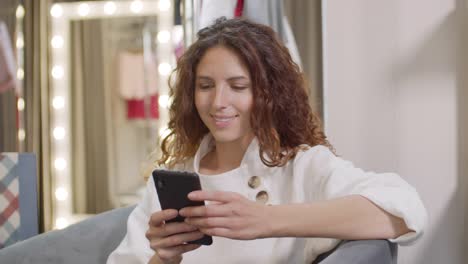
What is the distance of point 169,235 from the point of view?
857 mm

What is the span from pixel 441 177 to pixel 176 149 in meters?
0.91

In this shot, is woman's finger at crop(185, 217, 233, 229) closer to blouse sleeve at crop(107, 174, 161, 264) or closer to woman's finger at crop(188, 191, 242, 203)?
woman's finger at crop(188, 191, 242, 203)

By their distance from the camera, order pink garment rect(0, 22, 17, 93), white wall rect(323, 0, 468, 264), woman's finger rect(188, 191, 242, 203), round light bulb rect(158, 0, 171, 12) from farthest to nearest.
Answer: round light bulb rect(158, 0, 171, 12) < pink garment rect(0, 22, 17, 93) < white wall rect(323, 0, 468, 264) < woman's finger rect(188, 191, 242, 203)

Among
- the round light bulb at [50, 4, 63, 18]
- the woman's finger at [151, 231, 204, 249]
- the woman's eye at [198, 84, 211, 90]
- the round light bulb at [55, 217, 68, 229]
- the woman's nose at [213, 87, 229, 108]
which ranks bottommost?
the round light bulb at [55, 217, 68, 229]

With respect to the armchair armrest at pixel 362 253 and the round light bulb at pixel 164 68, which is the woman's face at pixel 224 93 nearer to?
the armchair armrest at pixel 362 253

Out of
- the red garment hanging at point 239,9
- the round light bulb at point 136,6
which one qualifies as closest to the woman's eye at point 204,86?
the red garment hanging at point 239,9

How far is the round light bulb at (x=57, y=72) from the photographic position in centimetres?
281

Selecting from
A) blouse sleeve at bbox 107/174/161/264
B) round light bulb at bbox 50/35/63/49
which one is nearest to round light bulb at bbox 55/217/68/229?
round light bulb at bbox 50/35/63/49

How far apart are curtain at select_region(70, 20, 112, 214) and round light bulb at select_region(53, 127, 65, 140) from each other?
99 mm

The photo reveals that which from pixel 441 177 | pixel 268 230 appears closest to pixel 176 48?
pixel 441 177

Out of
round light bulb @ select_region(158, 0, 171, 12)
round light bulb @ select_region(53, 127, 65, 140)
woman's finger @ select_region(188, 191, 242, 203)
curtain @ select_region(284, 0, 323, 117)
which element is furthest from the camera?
round light bulb @ select_region(53, 127, 65, 140)

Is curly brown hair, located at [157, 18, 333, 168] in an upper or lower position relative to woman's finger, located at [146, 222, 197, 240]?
upper

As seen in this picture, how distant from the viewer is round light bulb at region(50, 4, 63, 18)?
2.83m

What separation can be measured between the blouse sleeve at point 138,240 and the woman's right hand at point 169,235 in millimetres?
185
